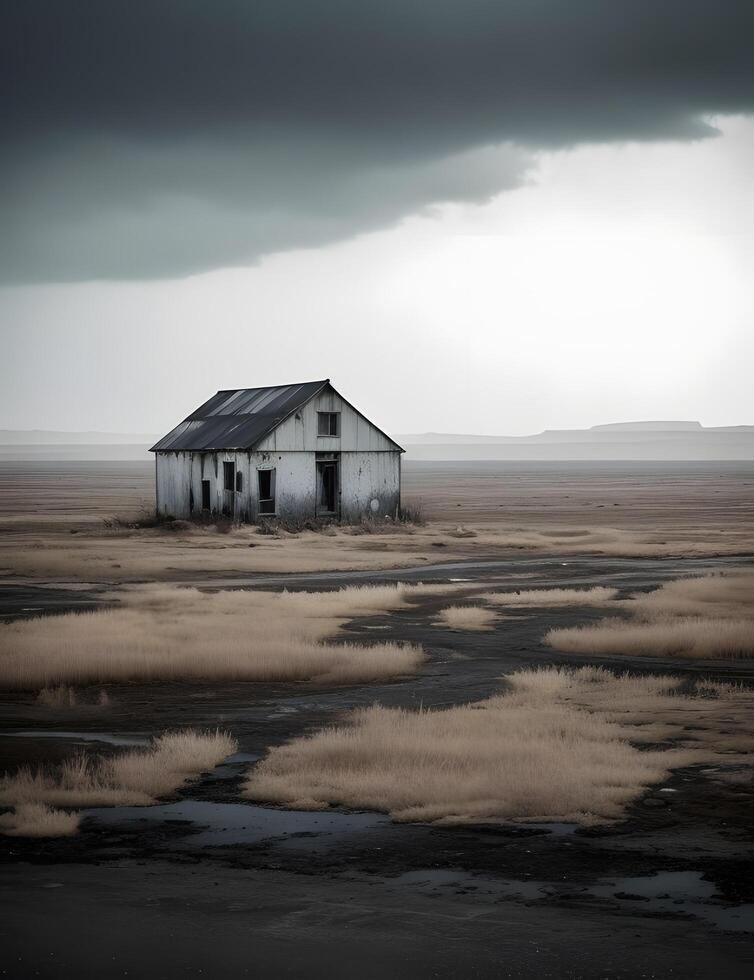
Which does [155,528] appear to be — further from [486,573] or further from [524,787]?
[524,787]

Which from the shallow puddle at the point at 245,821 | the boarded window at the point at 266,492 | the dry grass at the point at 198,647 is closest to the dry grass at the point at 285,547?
the boarded window at the point at 266,492

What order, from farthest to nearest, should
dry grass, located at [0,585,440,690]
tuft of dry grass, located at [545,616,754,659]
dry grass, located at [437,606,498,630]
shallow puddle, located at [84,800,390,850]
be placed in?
dry grass, located at [437,606,498,630], tuft of dry grass, located at [545,616,754,659], dry grass, located at [0,585,440,690], shallow puddle, located at [84,800,390,850]

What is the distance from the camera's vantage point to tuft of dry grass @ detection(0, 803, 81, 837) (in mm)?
10117

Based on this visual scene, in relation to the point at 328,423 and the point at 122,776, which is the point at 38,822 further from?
the point at 328,423

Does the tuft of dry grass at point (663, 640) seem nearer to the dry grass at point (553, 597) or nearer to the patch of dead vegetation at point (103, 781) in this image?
the dry grass at point (553, 597)

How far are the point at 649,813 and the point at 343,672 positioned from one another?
8.07 m

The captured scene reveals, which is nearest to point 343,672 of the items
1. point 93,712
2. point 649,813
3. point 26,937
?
point 93,712

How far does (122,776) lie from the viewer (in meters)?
11.8

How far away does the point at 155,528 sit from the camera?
53.2 metres

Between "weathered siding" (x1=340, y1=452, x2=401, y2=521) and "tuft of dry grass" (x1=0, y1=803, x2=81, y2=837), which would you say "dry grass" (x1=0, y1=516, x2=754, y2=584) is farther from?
"tuft of dry grass" (x1=0, y1=803, x2=81, y2=837)

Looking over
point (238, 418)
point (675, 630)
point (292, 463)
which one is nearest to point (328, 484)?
point (292, 463)

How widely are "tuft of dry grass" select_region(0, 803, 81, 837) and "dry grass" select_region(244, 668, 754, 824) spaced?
1.86 meters

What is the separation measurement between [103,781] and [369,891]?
403 centimetres

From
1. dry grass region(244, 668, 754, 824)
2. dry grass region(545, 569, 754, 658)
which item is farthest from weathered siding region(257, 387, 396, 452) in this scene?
dry grass region(244, 668, 754, 824)
